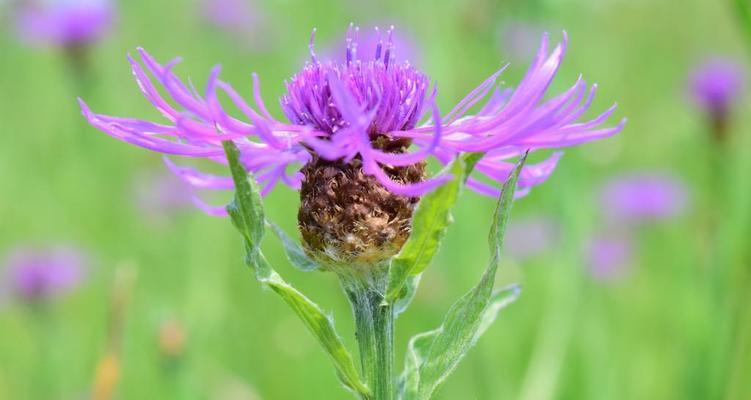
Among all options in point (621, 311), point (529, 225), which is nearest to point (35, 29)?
point (529, 225)

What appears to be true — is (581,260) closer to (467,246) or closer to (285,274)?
(467,246)

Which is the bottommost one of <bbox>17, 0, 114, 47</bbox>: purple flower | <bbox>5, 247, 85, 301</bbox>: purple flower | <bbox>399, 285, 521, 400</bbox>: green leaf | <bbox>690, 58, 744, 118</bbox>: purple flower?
<bbox>5, 247, 85, 301</bbox>: purple flower

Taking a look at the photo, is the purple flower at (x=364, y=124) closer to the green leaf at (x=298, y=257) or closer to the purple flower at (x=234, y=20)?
the green leaf at (x=298, y=257)

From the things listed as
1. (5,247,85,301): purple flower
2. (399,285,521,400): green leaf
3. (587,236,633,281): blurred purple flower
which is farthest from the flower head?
(587,236,633,281): blurred purple flower

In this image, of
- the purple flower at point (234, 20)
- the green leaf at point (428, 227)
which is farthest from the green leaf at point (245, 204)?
the purple flower at point (234, 20)

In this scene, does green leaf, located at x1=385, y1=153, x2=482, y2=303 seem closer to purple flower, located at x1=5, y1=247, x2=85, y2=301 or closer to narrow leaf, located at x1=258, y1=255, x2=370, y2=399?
narrow leaf, located at x1=258, y1=255, x2=370, y2=399

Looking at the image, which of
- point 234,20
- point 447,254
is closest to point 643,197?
point 447,254

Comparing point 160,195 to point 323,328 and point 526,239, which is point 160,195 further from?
point 323,328
